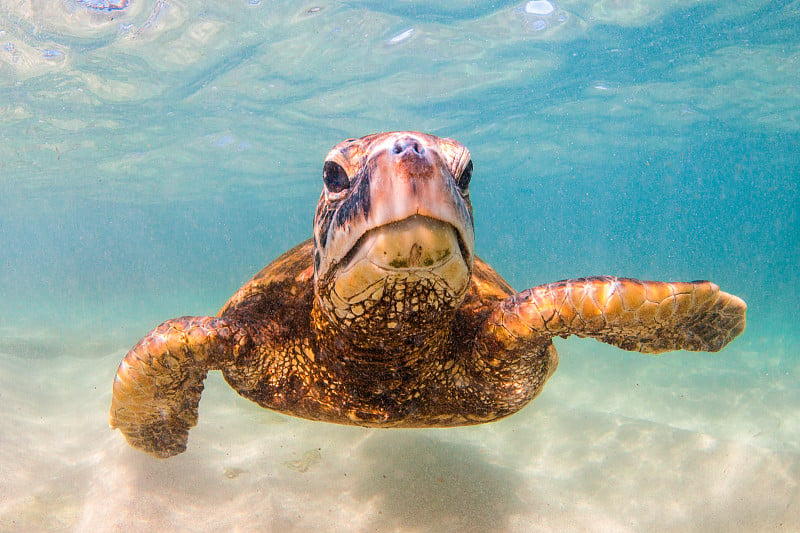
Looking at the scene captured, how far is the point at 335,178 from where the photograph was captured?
2.16 metres

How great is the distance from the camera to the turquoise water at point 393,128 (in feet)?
14.1

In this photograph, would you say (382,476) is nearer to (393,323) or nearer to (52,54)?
(393,323)

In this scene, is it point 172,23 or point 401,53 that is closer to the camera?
point 172,23

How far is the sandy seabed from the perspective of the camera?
393cm

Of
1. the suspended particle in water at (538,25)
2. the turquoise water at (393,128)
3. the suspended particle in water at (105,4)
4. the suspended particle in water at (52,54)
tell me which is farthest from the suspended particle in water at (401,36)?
the suspended particle in water at (52,54)

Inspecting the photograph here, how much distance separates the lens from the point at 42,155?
2422 cm

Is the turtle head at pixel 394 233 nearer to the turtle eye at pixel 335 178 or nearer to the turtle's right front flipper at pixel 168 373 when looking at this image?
the turtle eye at pixel 335 178

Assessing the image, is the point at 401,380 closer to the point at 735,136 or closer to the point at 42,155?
the point at 42,155

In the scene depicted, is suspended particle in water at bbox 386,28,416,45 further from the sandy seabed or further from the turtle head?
the turtle head

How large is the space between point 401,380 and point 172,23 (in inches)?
568

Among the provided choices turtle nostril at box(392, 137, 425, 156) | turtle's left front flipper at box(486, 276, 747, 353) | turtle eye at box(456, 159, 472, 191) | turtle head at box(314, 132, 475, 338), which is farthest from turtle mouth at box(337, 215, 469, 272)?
turtle's left front flipper at box(486, 276, 747, 353)

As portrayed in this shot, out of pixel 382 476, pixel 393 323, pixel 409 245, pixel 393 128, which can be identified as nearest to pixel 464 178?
pixel 409 245

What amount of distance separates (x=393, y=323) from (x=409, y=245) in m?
0.70

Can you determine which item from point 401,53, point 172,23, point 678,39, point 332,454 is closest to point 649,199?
point 678,39
